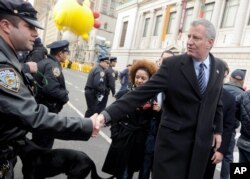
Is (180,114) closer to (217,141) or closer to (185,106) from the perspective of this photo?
(185,106)

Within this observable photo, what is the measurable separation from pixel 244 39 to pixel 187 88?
23.2 m

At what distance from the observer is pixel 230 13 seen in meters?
26.2

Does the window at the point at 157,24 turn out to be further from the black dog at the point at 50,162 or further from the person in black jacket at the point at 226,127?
the black dog at the point at 50,162

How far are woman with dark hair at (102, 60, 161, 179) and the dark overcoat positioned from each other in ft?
2.92

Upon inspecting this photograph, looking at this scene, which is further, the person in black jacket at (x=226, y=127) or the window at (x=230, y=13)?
the window at (x=230, y=13)

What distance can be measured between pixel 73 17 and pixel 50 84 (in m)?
1.73

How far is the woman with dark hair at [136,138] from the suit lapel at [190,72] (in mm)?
960

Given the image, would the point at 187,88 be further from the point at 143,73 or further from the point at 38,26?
the point at 38,26

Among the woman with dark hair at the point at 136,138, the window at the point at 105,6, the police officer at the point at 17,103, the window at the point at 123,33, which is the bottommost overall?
the woman with dark hair at the point at 136,138

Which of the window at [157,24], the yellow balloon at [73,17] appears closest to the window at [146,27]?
the window at [157,24]

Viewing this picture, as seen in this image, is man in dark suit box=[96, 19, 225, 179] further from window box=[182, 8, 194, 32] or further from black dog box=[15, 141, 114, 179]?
window box=[182, 8, 194, 32]

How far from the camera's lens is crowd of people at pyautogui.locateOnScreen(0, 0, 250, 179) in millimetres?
1956

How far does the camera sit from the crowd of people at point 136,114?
1956mm

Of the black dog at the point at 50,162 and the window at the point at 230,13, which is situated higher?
the window at the point at 230,13
